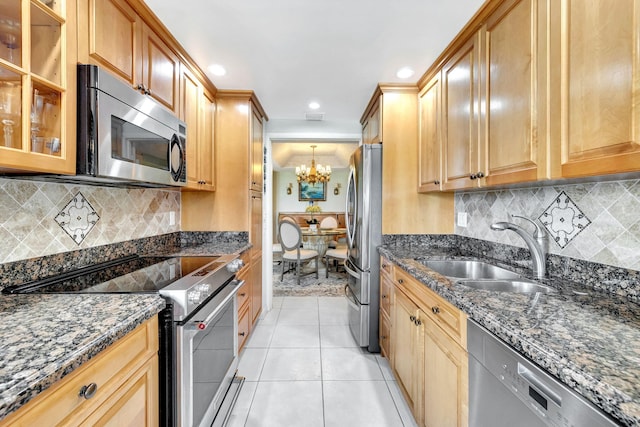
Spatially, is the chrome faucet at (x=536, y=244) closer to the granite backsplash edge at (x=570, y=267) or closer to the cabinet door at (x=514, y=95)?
the granite backsplash edge at (x=570, y=267)

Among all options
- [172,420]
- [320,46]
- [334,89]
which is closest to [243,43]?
[320,46]

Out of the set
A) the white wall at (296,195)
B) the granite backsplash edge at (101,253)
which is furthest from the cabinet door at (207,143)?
the white wall at (296,195)

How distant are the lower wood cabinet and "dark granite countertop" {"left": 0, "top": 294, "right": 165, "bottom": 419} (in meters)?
1.15

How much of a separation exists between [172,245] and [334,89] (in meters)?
1.95

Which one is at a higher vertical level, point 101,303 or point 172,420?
point 101,303

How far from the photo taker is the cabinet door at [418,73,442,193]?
2.00m

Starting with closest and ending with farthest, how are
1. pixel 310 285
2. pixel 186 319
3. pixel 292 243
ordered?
pixel 186 319 < pixel 310 285 < pixel 292 243

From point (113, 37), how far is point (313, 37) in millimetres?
1053

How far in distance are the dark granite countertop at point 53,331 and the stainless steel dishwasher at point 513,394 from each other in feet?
3.63

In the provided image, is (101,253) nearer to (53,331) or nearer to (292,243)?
(53,331)

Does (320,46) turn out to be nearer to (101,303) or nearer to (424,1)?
(424,1)

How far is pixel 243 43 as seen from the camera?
5.84 ft

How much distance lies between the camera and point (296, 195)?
805cm

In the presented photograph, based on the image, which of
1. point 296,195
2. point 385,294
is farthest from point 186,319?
point 296,195
